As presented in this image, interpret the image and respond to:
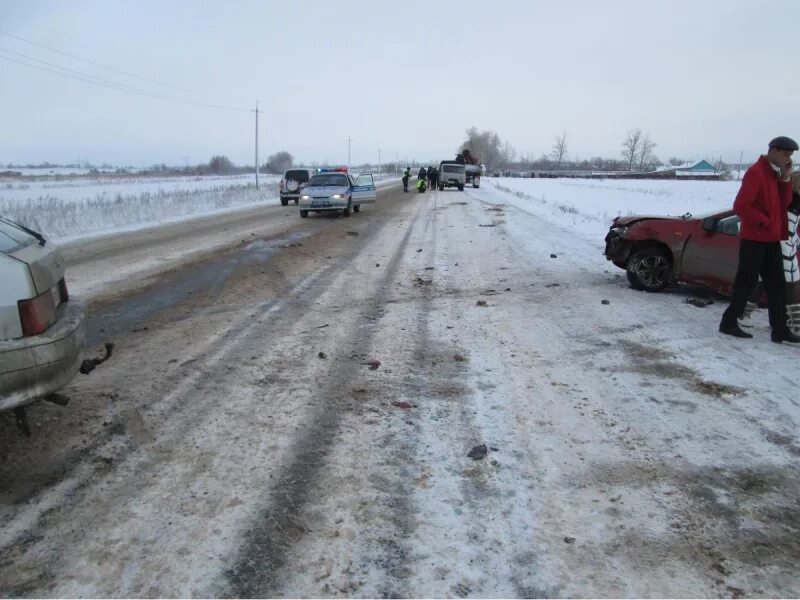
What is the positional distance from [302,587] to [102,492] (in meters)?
1.41

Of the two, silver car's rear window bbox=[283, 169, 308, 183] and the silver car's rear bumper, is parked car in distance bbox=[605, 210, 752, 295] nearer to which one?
the silver car's rear bumper

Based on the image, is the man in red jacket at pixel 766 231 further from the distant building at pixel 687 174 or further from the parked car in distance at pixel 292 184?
the distant building at pixel 687 174

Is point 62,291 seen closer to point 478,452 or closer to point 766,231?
point 478,452

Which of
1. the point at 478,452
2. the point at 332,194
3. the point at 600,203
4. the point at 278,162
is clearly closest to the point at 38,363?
the point at 478,452

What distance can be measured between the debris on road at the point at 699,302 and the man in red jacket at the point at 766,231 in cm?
131

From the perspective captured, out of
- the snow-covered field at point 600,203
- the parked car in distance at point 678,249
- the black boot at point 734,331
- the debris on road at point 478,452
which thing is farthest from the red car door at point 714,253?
the debris on road at point 478,452

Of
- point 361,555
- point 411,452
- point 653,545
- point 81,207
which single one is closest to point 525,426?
point 411,452

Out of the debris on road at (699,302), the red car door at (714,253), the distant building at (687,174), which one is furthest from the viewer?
the distant building at (687,174)

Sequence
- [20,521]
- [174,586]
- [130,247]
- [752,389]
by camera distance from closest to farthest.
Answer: [174,586]
[20,521]
[752,389]
[130,247]

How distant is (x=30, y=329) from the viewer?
3277 millimetres

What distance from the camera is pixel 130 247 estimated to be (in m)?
13.6

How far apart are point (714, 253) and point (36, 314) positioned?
7459 mm

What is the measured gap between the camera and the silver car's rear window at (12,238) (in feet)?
11.3

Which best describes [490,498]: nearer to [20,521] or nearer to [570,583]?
[570,583]
